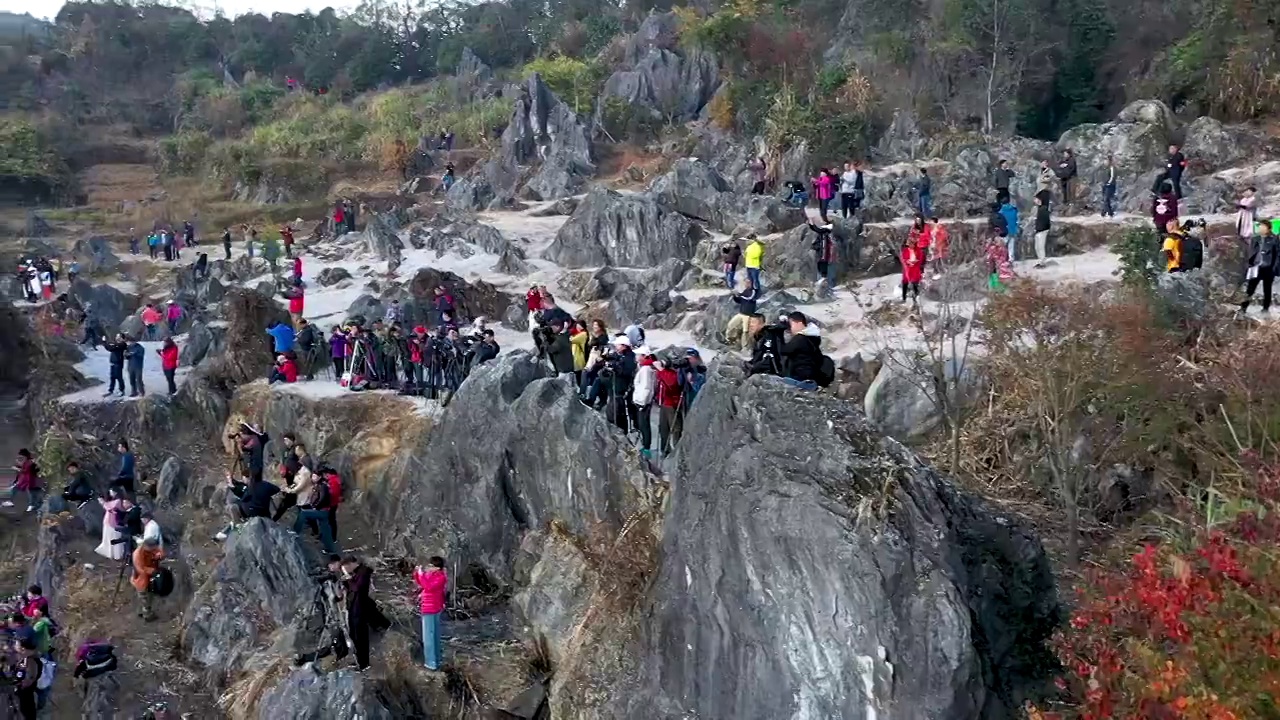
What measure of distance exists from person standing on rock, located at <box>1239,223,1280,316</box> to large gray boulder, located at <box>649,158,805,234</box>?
37.7 feet

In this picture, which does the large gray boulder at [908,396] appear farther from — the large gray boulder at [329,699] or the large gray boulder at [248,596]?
the large gray boulder at [248,596]

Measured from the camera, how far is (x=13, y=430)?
2295cm

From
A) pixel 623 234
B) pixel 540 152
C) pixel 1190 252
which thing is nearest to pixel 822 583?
pixel 1190 252

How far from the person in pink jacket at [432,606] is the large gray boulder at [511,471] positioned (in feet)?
6.51

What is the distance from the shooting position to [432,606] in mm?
10633

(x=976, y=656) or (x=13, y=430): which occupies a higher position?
(x=976, y=656)

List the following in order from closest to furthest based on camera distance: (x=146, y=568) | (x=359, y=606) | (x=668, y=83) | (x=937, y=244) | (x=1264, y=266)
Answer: (x=359, y=606) < (x=146, y=568) < (x=1264, y=266) < (x=937, y=244) < (x=668, y=83)

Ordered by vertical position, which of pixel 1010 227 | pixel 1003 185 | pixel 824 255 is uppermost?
pixel 1003 185

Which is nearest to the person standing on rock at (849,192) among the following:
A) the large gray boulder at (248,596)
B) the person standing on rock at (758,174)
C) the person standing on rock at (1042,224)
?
the person standing on rock at (758,174)

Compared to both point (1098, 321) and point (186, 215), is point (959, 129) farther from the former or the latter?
point (186, 215)

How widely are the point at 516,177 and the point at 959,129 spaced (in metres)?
15.7

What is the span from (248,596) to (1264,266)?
1352 centimetres

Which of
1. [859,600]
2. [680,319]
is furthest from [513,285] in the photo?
[859,600]

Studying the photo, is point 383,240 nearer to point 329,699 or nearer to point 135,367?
point 135,367
